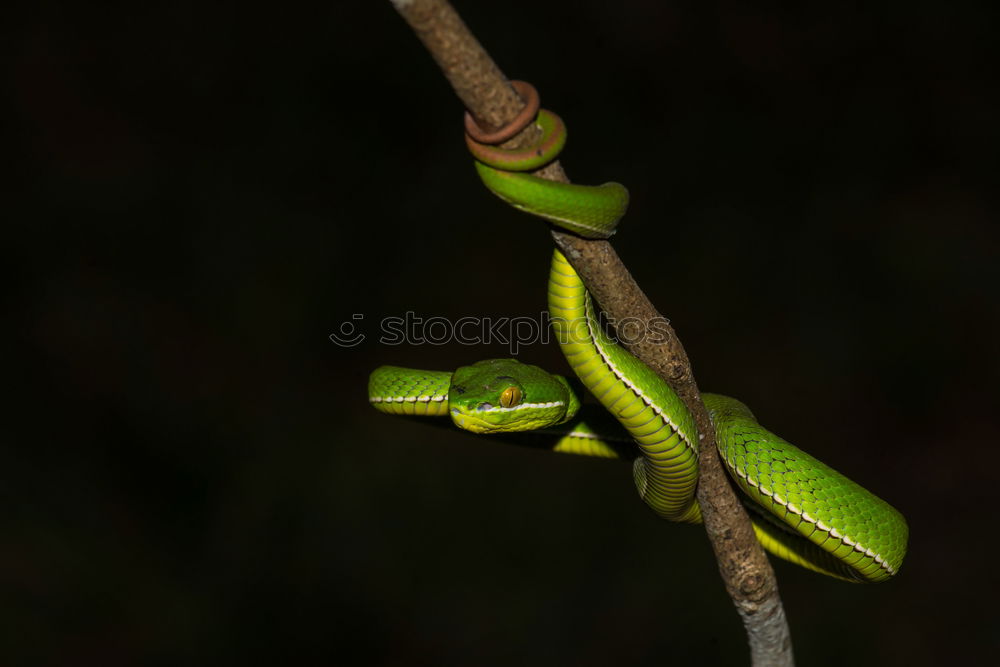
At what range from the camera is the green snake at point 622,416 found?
1.58 meters

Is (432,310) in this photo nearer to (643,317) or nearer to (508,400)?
(508,400)

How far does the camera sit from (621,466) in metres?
6.97

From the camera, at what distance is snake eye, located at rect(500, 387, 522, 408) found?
95.3 inches

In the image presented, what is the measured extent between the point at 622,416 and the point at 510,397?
0.49 m

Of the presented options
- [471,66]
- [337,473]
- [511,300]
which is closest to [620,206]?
[471,66]

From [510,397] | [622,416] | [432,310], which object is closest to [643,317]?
[622,416]

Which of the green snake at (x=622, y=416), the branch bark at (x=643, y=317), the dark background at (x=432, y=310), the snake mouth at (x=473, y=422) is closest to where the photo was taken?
the branch bark at (x=643, y=317)

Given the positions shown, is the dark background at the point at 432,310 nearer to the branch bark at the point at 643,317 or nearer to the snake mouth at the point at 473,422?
the branch bark at the point at 643,317

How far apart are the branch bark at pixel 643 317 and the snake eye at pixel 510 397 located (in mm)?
542

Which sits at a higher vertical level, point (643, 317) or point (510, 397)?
point (643, 317)

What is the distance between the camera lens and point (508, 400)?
7.97 feet

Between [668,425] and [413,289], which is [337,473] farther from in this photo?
[668,425]

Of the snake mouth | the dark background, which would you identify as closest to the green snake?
the snake mouth

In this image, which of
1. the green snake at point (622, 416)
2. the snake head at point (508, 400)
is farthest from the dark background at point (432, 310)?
the snake head at point (508, 400)
